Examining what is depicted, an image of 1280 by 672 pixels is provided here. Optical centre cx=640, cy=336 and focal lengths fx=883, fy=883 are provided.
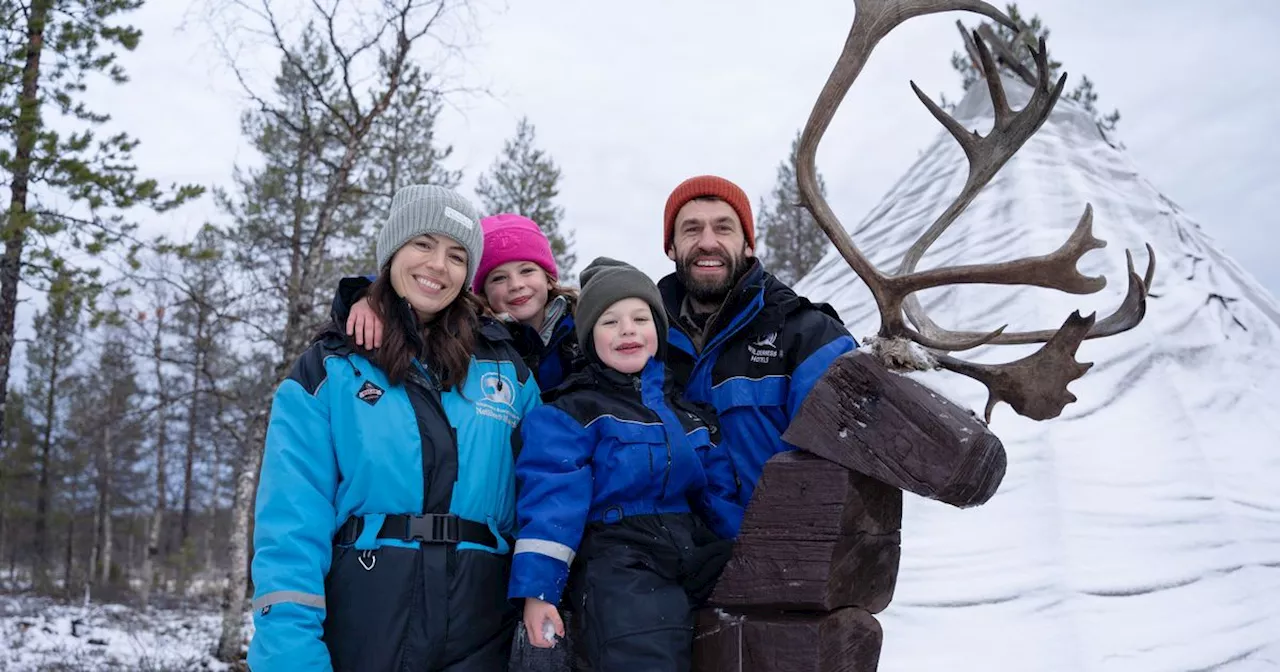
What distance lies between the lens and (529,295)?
2.89m

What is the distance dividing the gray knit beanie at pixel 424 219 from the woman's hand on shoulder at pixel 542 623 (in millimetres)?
926

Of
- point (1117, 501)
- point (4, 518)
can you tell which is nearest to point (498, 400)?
point (1117, 501)

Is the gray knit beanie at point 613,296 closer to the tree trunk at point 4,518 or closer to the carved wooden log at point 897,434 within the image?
the carved wooden log at point 897,434

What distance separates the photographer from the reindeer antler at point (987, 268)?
6.17ft

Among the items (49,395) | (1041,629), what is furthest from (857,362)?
(49,395)

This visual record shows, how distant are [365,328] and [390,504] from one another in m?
0.43

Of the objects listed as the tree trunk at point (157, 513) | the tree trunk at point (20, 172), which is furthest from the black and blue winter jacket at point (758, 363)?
Result: the tree trunk at point (157, 513)

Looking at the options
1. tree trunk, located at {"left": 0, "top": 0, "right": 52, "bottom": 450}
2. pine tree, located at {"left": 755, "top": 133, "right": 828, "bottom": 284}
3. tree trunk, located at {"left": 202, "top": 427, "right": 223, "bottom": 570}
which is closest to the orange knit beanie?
tree trunk, located at {"left": 0, "top": 0, "right": 52, "bottom": 450}

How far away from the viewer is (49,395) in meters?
21.9

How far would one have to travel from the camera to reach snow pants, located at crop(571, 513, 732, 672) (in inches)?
71.7

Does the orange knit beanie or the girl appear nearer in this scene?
the girl

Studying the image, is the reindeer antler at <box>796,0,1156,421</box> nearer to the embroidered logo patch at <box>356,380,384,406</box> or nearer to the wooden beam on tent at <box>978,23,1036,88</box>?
the embroidered logo patch at <box>356,380,384,406</box>

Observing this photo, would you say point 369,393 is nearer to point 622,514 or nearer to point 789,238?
point 622,514

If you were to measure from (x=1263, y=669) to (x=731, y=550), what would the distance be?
8.51 feet
